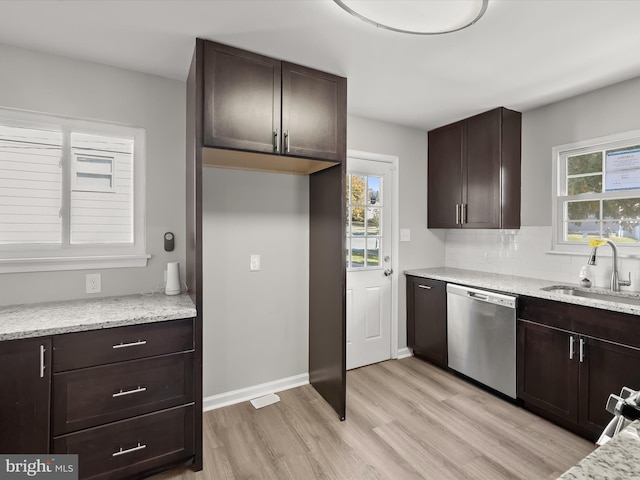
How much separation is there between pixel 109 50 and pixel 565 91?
3.33 metres

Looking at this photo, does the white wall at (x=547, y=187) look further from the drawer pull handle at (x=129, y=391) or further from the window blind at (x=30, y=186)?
the window blind at (x=30, y=186)

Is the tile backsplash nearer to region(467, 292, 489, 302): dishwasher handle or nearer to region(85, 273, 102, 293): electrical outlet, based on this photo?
region(467, 292, 489, 302): dishwasher handle

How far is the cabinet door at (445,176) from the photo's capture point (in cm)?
347

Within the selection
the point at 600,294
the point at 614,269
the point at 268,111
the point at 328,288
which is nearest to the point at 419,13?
the point at 268,111

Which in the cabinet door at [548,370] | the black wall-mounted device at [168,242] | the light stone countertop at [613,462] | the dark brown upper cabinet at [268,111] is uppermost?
the dark brown upper cabinet at [268,111]

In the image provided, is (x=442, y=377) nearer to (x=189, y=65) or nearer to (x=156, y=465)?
(x=156, y=465)

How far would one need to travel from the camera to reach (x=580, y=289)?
106 inches

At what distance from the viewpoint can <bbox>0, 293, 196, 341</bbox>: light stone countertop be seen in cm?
164

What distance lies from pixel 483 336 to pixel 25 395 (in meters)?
3.04

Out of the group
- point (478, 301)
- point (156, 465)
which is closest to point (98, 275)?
point (156, 465)

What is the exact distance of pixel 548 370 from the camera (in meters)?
2.40

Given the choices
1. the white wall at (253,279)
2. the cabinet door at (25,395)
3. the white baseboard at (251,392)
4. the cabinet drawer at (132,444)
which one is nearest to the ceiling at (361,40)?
the white wall at (253,279)

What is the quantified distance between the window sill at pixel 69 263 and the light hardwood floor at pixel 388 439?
1268 mm

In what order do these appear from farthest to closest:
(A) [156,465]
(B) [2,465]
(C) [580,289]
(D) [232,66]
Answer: (C) [580,289], (D) [232,66], (A) [156,465], (B) [2,465]
